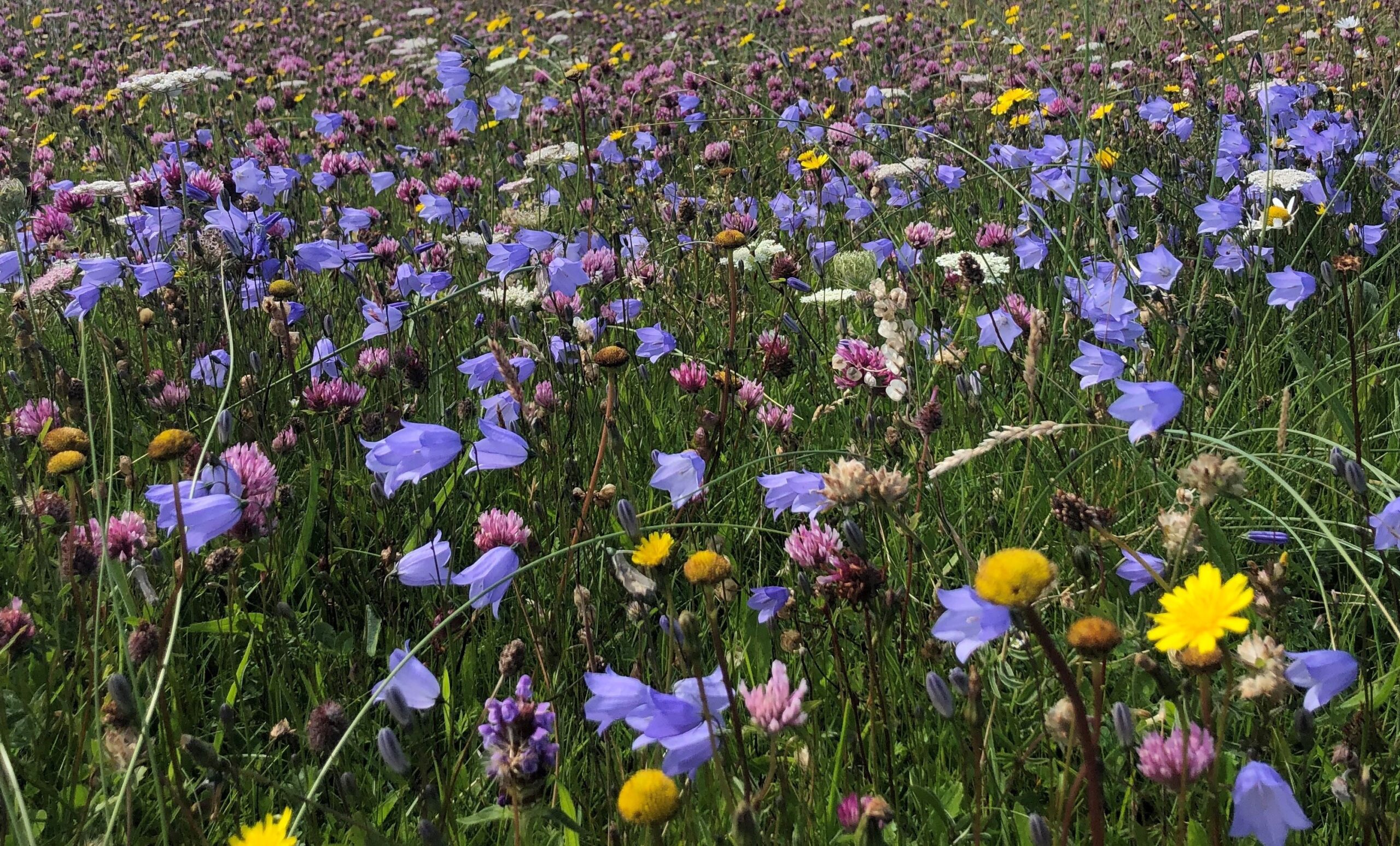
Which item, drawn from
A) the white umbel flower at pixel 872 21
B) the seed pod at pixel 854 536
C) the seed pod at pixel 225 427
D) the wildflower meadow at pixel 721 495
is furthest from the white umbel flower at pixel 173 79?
the white umbel flower at pixel 872 21

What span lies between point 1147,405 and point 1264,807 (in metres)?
0.59

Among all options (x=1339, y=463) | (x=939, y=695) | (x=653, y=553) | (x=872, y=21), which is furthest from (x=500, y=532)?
(x=872, y=21)

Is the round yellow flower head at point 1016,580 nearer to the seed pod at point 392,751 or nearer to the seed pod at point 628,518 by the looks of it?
the seed pod at point 628,518

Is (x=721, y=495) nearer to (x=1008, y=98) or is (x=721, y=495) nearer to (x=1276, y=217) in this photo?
(x=1276, y=217)

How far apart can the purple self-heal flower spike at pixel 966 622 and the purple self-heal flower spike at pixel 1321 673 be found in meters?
0.35

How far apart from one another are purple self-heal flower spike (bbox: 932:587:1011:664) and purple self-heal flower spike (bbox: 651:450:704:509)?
0.68m

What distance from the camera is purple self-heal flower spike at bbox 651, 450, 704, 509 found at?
66.6 inches

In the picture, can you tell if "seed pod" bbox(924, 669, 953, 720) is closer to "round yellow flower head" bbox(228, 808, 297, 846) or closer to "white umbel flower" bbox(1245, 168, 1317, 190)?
"round yellow flower head" bbox(228, 808, 297, 846)

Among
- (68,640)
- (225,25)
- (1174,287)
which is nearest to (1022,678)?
(68,640)

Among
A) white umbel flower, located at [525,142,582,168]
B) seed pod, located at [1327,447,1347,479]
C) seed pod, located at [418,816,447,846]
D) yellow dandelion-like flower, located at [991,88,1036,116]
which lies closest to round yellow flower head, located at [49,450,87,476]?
seed pod, located at [418,816,447,846]

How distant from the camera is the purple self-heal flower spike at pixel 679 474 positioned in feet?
5.55

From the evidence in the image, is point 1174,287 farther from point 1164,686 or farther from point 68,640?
point 68,640

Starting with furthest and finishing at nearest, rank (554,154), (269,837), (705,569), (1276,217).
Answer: (554,154)
(1276,217)
(705,569)
(269,837)

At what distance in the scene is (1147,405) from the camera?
1393mm
